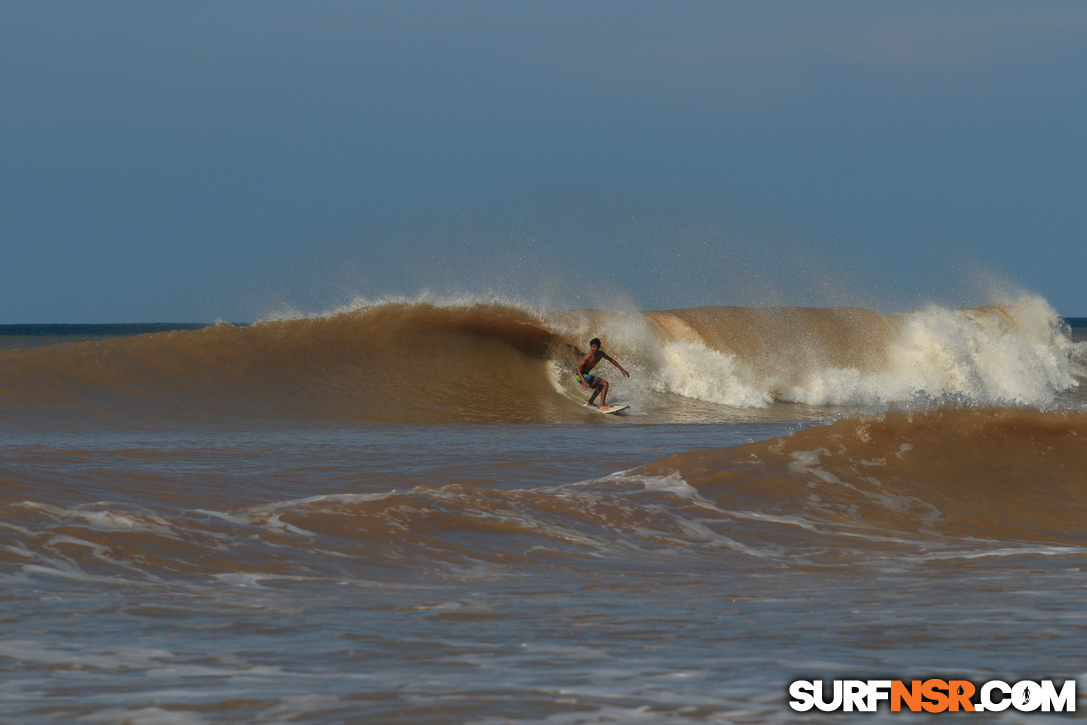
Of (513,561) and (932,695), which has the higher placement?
(513,561)

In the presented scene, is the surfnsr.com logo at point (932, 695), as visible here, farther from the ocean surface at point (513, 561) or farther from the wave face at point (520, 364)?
the wave face at point (520, 364)

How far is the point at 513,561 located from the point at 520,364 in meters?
13.1

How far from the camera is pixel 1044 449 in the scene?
321 inches

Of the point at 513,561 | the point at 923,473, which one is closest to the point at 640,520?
the point at 513,561

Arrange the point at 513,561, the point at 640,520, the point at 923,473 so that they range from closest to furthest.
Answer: the point at 513,561 → the point at 640,520 → the point at 923,473

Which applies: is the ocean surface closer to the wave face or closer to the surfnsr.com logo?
the surfnsr.com logo

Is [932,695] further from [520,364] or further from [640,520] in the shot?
[520,364]

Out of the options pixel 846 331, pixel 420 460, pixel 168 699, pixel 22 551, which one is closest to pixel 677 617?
pixel 168 699

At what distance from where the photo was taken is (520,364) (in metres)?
18.2

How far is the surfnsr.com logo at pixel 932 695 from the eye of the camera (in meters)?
2.81

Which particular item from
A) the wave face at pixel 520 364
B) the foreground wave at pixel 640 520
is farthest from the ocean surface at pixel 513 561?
A: the wave face at pixel 520 364

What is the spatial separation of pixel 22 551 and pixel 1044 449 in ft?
23.7

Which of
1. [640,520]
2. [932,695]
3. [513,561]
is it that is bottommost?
[932,695]

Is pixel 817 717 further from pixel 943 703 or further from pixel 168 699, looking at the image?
pixel 168 699
